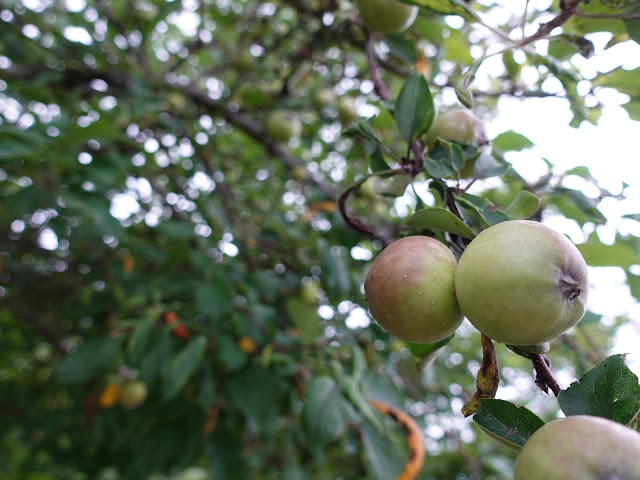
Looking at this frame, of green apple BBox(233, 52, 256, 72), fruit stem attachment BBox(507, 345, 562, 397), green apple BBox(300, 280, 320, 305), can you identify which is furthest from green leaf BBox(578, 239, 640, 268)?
green apple BBox(233, 52, 256, 72)

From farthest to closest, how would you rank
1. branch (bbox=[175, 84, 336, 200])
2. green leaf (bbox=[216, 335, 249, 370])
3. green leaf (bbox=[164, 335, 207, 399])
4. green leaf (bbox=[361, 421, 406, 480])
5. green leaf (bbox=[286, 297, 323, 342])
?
branch (bbox=[175, 84, 336, 200]) < green leaf (bbox=[286, 297, 323, 342]) < green leaf (bbox=[216, 335, 249, 370]) < green leaf (bbox=[164, 335, 207, 399]) < green leaf (bbox=[361, 421, 406, 480])

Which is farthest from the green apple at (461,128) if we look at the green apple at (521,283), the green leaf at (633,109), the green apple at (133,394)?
the green apple at (133,394)

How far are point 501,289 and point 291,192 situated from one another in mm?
2589

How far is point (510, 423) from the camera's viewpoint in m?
0.60

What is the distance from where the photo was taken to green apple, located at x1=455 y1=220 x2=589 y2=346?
Answer: 0.58 m

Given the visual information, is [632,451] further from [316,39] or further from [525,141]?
[316,39]

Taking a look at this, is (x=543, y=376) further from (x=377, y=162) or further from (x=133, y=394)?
(x=133, y=394)

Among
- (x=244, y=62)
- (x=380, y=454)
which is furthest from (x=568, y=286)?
(x=244, y=62)

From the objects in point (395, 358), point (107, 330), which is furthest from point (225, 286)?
point (395, 358)

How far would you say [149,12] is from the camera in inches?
128

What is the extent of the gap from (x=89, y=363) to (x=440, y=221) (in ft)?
6.08

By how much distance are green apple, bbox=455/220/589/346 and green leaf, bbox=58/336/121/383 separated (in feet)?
5.95

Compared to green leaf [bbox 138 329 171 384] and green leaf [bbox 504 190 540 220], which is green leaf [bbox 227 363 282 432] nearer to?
green leaf [bbox 138 329 171 384]

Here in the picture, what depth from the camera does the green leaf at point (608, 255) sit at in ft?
4.13
